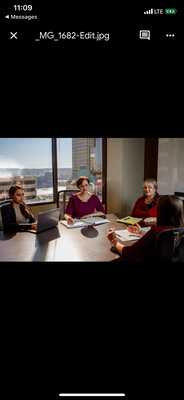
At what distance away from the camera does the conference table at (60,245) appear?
1.42m

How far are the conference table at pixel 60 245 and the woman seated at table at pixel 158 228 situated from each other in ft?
0.35

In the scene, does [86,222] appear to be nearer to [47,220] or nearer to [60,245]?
[47,220]

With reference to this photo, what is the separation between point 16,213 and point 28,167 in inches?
63.8

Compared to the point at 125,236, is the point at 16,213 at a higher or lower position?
higher

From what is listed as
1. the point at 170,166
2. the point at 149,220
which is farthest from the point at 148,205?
the point at 170,166

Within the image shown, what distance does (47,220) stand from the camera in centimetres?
202
